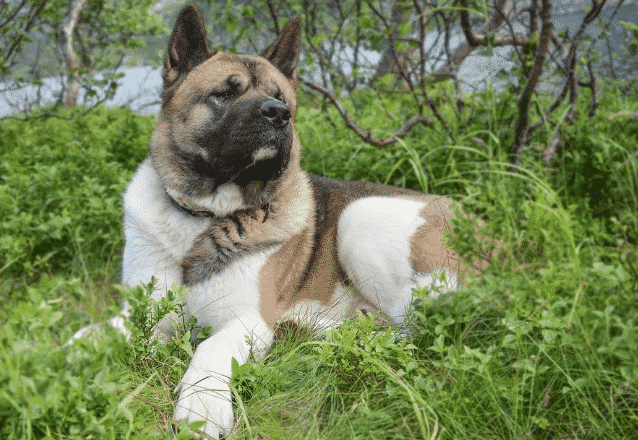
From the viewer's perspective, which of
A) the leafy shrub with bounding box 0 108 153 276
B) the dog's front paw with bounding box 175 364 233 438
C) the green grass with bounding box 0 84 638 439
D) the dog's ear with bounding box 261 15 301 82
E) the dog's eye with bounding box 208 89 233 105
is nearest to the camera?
the green grass with bounding box 0 84 638 439

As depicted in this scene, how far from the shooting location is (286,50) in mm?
2768

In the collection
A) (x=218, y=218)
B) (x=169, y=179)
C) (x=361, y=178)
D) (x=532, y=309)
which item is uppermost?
(x=169, y=179)

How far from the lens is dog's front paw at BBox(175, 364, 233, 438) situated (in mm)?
1614

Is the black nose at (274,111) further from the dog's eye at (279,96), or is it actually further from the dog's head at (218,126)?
the dog's eye at (279,96)

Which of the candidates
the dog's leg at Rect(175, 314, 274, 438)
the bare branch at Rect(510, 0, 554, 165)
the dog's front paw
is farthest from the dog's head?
the bare branch at Rect(510, 0, 554, 165)

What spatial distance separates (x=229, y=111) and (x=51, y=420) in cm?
150

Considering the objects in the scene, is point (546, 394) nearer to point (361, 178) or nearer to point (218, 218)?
point (218, 218)

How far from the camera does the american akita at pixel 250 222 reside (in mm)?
2248

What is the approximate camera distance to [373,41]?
3.37 meters

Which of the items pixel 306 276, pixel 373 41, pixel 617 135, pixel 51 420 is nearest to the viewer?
pixel 51 420

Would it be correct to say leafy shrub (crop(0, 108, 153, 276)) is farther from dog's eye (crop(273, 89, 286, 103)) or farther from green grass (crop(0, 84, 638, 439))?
dog's eye (crop(273, 89, 286, 103))

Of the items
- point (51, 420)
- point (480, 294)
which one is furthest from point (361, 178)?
point (51, 420)

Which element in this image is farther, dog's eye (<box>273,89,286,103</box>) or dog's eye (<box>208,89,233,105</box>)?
dog's eye (<box>273,89,286,103</box>)

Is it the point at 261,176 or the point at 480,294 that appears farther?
the point at 261,176
